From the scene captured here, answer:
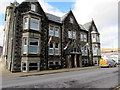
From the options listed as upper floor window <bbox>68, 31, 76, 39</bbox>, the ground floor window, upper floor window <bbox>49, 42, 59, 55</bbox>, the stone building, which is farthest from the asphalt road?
upper floor window <bbox>68, 31, 76, 39</bbox>

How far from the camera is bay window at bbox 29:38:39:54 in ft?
57.6

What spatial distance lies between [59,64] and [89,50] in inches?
423

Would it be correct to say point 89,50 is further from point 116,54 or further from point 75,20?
point 116,54

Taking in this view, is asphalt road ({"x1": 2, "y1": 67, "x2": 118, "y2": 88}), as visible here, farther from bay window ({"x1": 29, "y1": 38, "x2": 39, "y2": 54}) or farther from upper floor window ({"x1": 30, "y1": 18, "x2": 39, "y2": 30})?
upper floor window ({"x1": 30, "y1": 18, "x2": 39, "y2": 30})

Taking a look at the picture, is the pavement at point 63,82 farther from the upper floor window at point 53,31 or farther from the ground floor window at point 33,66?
the upper floor window at point 53,31

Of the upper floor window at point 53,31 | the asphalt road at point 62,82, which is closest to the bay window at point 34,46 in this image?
the upper floor window at point 53,31

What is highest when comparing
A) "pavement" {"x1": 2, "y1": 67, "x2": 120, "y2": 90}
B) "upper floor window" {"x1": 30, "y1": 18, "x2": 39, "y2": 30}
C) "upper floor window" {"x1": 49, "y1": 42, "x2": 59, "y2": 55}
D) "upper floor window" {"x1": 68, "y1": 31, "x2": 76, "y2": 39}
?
"upper floor window" {"x1": 30, "y1": 18, "x2": 39, "y2": 30}

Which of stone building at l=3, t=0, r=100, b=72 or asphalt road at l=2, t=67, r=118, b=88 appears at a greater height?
stone building at l=3, t=0, r=100, b=72

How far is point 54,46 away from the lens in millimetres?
21250

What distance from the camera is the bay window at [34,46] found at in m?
17.6

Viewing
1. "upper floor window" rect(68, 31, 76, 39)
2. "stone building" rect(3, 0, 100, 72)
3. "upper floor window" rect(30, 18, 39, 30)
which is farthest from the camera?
"upper floor window" rect(68, 31, 76, 39)

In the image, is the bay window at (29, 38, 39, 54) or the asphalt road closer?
the asphalt road

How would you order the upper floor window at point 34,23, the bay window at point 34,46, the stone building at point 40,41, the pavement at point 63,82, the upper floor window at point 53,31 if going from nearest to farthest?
the pavement at point 63,82 → the stone building at point 40,41 → the bay window at point 34,46 → the upper floor window at point 34,23 → the upper floor window at point 53,31

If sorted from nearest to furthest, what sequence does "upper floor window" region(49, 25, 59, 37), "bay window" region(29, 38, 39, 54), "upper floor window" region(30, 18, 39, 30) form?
"bay window" region(29, 38, 39, 54) < "upper floor window" region(30, 18, 39, 30) < "upper floor window" region(49, 25, 59, 37)
